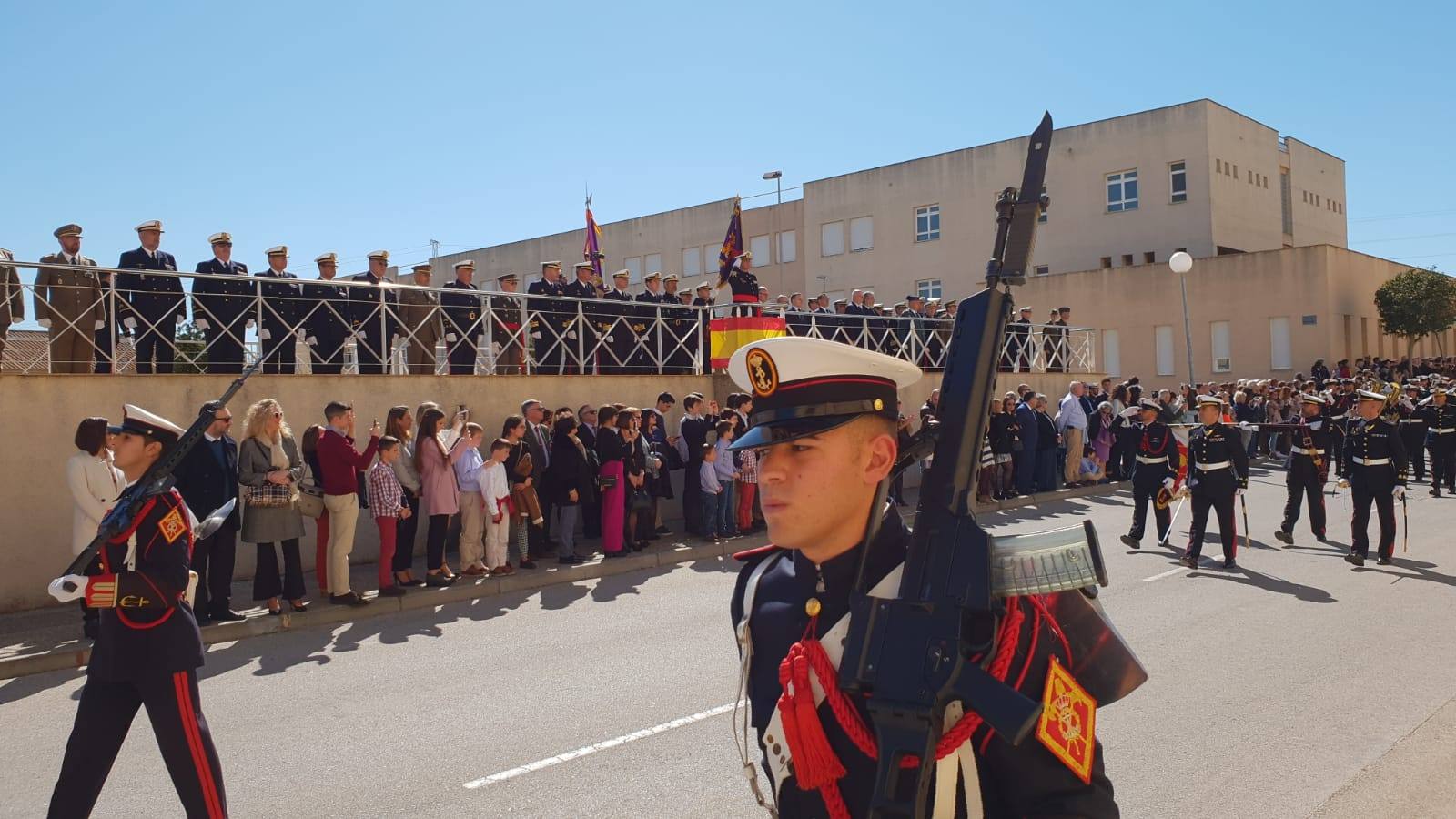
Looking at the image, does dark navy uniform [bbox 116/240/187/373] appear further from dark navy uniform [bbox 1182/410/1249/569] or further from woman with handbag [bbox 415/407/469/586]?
dark navy uniform [bbox 1182/410/1249/569]

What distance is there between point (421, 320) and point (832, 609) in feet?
40.8

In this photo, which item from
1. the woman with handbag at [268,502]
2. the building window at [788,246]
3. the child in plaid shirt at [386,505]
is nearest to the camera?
the woman with handbag at [268,502]

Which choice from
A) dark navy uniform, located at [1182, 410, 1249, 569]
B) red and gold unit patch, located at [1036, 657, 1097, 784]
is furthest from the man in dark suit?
dark navy uniform, located at [1182, 410, 1249, 569]

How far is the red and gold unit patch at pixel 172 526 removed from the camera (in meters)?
4.75

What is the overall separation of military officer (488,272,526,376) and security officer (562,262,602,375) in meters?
0.83

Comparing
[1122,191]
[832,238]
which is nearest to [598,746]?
[1122,191]

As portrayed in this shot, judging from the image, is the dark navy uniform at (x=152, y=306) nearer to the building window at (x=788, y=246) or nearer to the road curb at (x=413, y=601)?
the road curb at (x=413, y=601)

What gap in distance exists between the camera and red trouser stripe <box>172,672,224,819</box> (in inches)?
171

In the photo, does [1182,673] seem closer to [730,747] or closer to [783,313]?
[730,747]

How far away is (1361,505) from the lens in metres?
11.6

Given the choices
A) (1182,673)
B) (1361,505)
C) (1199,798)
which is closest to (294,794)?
(1199,798)

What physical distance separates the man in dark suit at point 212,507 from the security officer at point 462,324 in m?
4.57

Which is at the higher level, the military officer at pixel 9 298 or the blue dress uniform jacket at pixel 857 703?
the military officer at pixel 9 298

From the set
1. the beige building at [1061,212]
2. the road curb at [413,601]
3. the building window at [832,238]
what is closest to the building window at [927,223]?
the beige building at [1061,212]
